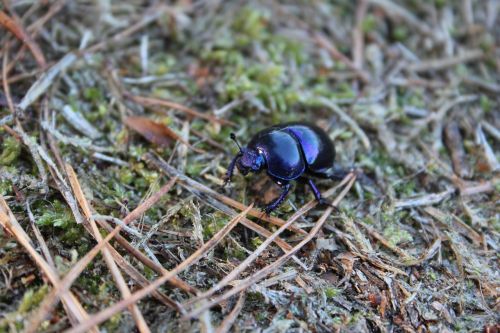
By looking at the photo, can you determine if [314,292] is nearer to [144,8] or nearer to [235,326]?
[235,326]

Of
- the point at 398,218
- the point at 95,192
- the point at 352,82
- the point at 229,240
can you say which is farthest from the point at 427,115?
the point at 95,192

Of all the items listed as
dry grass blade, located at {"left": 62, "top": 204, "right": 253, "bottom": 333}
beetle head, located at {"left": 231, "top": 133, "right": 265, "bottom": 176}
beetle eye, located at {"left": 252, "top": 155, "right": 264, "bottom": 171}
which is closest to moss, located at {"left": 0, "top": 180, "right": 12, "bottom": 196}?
dry grass blade, located at {"left": 62, "top": 204, "right": 253, "bottom": 333}

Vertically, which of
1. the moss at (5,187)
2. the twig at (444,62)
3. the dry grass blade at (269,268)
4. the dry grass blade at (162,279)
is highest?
the moss at (5,187)

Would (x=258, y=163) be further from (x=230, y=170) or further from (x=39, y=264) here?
(x=39, y=264)

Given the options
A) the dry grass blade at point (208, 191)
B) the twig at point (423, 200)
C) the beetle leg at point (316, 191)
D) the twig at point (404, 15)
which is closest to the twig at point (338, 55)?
the twig at point (404, 15)

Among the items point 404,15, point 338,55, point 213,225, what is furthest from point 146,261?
point 404,15

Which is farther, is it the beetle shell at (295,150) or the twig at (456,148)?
the twig at (456,148)

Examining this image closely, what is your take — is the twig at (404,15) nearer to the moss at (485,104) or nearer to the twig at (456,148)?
the moss at (485,104)
